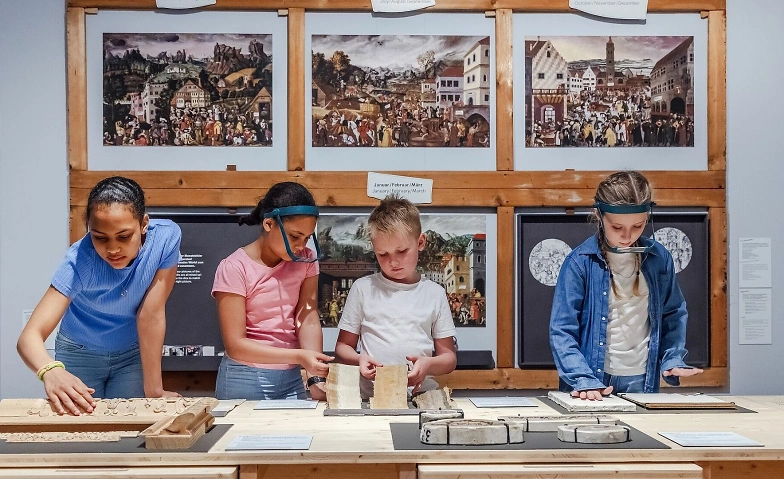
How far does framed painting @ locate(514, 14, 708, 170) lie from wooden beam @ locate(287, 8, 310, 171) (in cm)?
108

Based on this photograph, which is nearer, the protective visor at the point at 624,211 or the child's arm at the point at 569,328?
the child's arm at the point at 569,328

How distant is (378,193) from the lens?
3756 mm

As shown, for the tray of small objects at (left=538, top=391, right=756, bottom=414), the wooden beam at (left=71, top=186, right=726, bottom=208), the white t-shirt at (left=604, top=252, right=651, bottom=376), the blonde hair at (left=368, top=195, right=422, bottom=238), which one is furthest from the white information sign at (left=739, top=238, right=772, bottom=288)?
the blonde hair at (left=368, top=195, right=422, bottom=238)

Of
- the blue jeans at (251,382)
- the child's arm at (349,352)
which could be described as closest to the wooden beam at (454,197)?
the child's arm at (349,352)

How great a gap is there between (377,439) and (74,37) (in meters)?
2.71

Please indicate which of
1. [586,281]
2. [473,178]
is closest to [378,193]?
[473,178]

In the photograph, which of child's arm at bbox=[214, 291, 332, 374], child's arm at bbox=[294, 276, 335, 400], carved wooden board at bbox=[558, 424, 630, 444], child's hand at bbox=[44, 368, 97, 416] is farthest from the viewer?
child's arm at bbox=[294, 276, 335, 400]

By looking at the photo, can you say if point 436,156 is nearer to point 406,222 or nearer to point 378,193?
point 378,193

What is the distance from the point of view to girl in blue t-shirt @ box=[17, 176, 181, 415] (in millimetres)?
2621

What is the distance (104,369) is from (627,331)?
203cm

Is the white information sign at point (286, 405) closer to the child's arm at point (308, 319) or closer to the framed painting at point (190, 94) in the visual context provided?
the child's arm at point (308, 319)

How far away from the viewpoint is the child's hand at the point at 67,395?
7.36ft

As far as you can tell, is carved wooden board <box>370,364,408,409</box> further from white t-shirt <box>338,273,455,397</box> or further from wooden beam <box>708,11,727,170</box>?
wooden beam <box>708,11,727,170</box>

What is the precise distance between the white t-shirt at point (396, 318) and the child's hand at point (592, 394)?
1.95 ft
